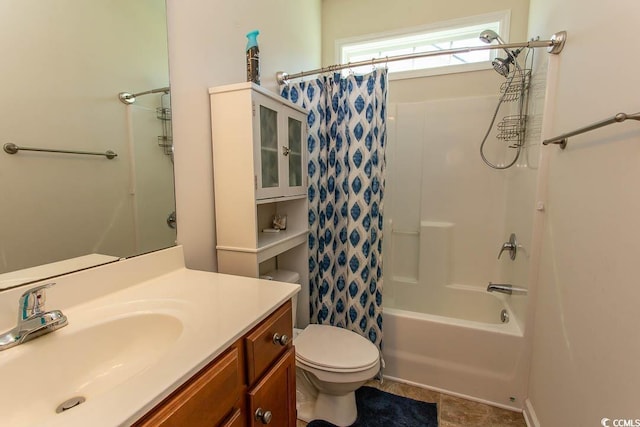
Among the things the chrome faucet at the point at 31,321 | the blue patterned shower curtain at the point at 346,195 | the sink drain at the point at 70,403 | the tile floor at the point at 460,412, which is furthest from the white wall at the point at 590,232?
the chrome faucet at the point at 31,321

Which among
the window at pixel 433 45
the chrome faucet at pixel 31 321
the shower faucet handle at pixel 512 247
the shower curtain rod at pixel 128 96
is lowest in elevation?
the shower faucet handle at pixel 512 247

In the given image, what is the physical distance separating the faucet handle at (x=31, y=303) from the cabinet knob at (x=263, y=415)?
61 centimetres

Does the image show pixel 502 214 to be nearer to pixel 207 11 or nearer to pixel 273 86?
pixel 273 86

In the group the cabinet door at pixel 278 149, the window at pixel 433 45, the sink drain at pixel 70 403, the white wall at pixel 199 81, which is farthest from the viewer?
the window at pixel 433 45

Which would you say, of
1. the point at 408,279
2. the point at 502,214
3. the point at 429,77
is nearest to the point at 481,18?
the point at 429,77

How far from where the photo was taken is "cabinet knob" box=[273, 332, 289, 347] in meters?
0.92

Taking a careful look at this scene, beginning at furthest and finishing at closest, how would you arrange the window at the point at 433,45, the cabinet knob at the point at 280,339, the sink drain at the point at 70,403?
the window at the point at 433,45, the cabinet knob at the point at 280,339, the sink drain at the point at 70,403

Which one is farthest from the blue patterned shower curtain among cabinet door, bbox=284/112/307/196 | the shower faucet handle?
the shower faucet handle

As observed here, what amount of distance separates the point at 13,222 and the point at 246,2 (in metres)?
1.42

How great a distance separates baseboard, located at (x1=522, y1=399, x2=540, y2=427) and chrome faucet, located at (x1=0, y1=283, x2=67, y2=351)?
200cm

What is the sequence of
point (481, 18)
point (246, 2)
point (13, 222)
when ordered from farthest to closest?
point (481, 18), point (246, 2), point (13, 222)

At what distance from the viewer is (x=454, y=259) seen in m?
2.39

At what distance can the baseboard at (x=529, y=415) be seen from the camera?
1.45 meters

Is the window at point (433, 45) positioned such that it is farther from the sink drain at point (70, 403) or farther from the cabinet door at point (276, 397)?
the sink drain at point (70, 403)
